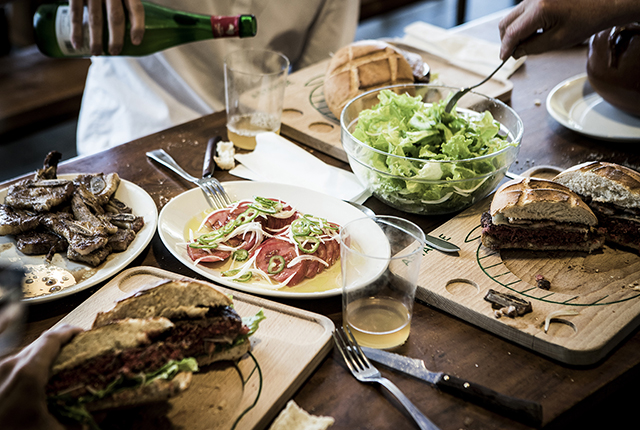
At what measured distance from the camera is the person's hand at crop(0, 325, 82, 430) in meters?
0.95

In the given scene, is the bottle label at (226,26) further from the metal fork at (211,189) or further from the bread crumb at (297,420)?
the bread crumb at (297,420)

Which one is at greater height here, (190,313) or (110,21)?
(110,21)

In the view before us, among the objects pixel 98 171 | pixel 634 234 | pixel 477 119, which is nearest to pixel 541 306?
pixel 634 234

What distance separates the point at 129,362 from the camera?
1.10 meters

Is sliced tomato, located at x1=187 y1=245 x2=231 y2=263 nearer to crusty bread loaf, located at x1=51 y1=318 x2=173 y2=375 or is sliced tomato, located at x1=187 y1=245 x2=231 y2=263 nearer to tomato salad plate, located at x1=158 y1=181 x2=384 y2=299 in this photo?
tomato salad plate, located at x1=158 y1=181 x2=384 y2=299

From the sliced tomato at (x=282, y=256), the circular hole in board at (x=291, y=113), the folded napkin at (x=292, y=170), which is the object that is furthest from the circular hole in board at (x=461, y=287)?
the circular hole in board at (x=291, y=113)

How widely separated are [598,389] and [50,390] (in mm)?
1235

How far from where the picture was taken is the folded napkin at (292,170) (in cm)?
208

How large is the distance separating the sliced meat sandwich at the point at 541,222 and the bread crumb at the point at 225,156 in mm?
1058

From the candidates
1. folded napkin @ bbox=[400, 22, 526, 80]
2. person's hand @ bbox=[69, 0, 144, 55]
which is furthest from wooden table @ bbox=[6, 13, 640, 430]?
folded napkin @ bbox=[400, 22, 526, 80]

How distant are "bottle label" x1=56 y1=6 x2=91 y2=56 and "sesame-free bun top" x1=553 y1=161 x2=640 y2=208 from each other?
2030mm

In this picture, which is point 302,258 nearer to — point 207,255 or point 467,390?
point 207,255

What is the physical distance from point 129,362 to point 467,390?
0.75m

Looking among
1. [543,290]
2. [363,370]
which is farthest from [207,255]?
[543,290]
